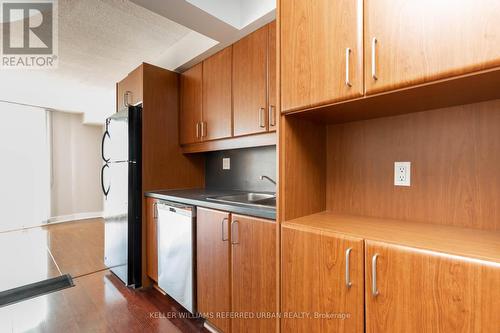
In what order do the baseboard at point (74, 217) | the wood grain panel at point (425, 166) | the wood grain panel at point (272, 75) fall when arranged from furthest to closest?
the baseboard at point (74, 217) → the wood grain panel at point (272, 75) → the wood grain panel at point (425, 166)

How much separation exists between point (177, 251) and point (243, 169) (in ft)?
3.02

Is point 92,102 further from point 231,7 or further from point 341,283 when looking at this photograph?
point 341,283

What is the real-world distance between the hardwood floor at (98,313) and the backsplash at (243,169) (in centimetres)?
114

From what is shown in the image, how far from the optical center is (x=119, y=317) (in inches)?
74.5

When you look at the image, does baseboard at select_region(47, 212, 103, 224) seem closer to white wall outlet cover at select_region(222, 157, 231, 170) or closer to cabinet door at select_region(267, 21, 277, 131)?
white wall outlet cover at select_region(222, 157, 231, 170)

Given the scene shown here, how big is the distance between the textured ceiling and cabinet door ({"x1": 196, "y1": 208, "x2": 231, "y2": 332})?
1.82m

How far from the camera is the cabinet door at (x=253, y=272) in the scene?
1297mm

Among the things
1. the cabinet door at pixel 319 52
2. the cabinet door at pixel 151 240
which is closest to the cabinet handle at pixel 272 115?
the cabinet door at pixel 319 52

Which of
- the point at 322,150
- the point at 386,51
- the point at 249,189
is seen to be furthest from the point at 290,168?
the point at 249,189

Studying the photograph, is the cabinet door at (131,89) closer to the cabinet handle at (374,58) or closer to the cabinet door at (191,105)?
the cabinet door at (191,105)

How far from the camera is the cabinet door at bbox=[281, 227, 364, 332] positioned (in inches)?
37.1

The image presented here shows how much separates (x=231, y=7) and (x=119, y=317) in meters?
2.49

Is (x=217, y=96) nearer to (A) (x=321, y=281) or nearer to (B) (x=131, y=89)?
(B) (x=131, y=89)

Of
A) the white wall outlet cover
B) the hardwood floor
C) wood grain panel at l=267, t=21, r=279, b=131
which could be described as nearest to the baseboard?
the hardwood floor
